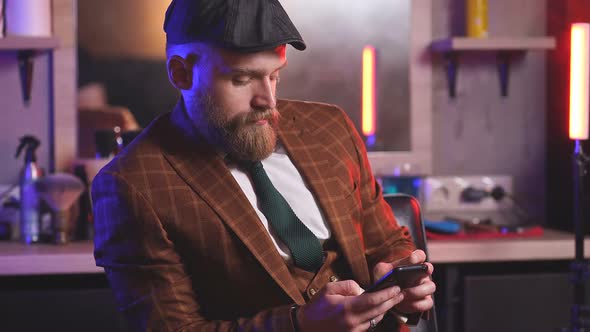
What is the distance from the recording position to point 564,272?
2492 mm

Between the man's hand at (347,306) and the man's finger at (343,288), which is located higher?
the man's finger at (343,288)

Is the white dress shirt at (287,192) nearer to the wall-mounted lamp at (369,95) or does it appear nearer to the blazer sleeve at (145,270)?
the blazer sleeve at (145,270)

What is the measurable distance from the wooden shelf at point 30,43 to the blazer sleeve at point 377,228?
47.7 inches

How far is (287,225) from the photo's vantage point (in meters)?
1.61

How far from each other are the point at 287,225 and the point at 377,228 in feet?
0.88

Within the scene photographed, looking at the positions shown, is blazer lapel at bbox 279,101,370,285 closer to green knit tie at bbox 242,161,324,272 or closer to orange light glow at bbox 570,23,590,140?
green knit tie at bbox 242,161,324,272

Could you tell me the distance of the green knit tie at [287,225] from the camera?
1595mm

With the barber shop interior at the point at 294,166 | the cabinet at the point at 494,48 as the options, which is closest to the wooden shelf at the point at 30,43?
the barber shop interior at the point at 294,166

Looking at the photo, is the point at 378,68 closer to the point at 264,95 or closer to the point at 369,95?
the point at 369,95

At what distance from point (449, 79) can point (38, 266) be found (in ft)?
5.42

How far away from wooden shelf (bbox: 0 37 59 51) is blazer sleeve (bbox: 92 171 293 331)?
1084mm

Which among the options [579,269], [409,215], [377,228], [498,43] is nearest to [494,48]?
[498,43]

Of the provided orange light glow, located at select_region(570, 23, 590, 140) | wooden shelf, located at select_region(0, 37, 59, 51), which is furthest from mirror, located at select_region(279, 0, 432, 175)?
wooden shelf, located at select_region(0, 37, 59, 51)

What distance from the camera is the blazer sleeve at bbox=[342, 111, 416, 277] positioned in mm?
1746
